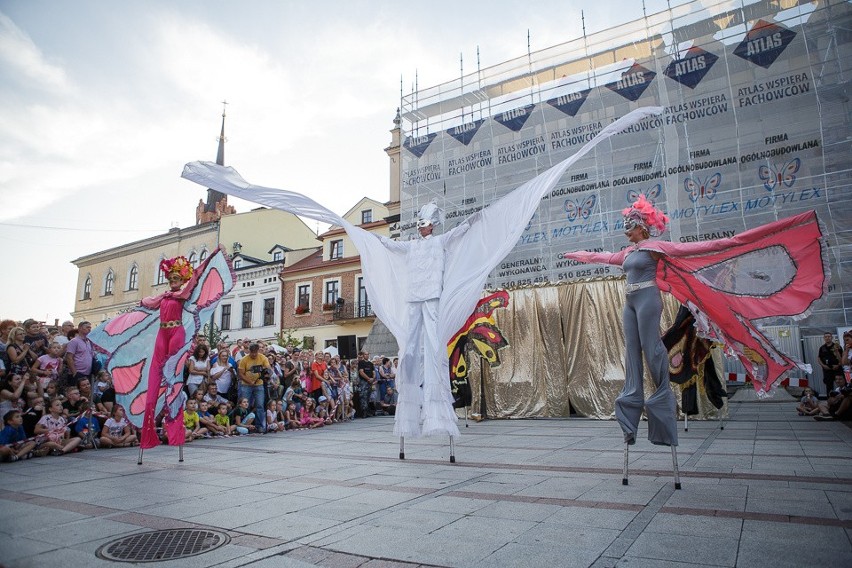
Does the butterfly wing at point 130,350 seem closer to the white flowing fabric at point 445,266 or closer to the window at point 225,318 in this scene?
the white flowing fabric at point 445,266

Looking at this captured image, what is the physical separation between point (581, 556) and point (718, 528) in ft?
3.16

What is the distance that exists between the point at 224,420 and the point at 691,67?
13919 mm

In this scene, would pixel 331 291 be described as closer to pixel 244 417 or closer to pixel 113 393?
pixel 244 417

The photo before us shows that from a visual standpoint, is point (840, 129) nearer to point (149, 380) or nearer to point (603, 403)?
point (603, 403)

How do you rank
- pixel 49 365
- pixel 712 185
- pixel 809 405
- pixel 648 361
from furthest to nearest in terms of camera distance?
pixel 712 185
pixel 809 405
pixel 49 365
pixel 648 361

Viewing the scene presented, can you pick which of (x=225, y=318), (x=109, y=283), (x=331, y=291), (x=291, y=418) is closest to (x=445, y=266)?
(x=291, y=418)

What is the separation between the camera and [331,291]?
108 feet

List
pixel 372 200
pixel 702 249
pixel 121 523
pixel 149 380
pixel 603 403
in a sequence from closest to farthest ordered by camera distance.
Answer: pixel 121 523
pixel 702 249
pixel 149 380
pixel 603 403
pixel 372 200

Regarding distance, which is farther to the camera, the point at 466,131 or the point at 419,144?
the point at 419,144

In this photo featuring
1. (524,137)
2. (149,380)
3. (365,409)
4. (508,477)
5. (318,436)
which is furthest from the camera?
(524,137)

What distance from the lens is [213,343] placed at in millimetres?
29703

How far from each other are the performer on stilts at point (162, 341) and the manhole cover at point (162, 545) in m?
3.10

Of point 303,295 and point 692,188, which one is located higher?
point 303,295

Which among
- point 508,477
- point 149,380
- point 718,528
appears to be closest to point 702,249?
point 718,528
